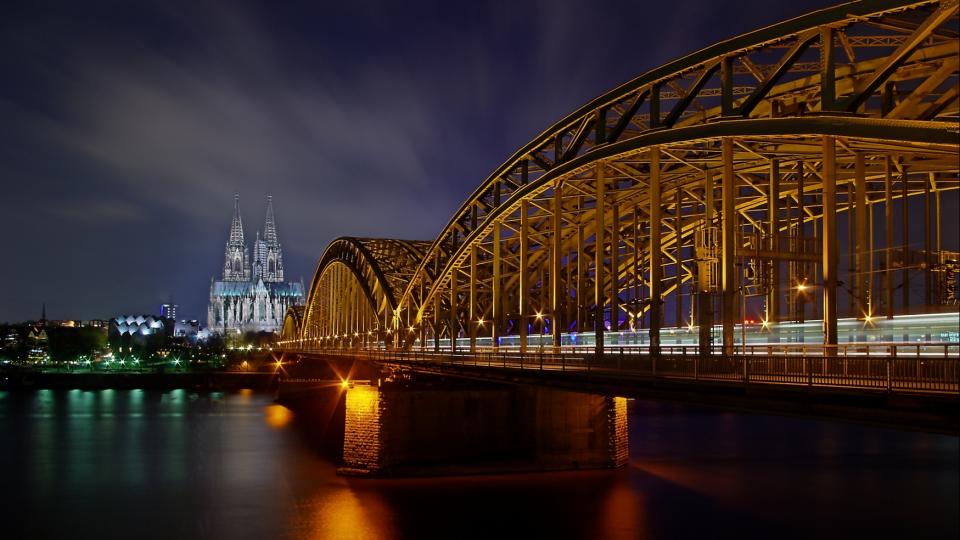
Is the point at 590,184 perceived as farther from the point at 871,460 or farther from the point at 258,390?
the point at 258,390

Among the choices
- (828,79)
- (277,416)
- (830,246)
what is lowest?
(277,416)

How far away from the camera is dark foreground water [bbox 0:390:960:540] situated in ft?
122

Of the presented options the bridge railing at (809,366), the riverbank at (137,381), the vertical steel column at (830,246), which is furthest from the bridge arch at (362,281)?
the vertical steel column at (830,246)

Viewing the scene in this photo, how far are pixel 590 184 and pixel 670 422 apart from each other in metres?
39.9

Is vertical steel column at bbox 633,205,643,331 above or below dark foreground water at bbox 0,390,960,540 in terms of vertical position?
above

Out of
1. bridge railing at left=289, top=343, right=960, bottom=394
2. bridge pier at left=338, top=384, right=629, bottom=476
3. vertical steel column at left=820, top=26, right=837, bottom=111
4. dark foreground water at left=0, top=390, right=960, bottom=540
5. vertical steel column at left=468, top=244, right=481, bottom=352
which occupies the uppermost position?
vertical steel column at left=820, top=26, right=837, bottom=111

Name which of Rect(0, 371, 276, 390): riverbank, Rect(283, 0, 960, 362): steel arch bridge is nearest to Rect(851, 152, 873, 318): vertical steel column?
Rect(283, 0, 960, 362): steel arch bridge

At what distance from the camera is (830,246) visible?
2438cm

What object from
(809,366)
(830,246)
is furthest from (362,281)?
(809,366)

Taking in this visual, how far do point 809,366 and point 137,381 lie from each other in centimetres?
14103

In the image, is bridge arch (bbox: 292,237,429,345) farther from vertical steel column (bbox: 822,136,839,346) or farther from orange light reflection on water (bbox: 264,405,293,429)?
vertical steel column (bbox: 822,136,839,346)

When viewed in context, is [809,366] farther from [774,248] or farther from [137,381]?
[137,381]

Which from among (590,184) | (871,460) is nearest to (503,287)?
(590,184)

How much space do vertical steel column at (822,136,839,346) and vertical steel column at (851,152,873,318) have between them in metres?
1.43
